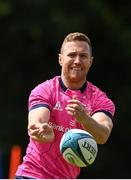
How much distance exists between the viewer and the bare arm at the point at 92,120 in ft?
27.5

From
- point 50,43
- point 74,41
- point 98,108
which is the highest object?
point 50,43

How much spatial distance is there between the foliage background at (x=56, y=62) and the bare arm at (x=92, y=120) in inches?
513

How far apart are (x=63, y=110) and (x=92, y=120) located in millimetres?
451

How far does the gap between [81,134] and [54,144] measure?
0.57 m

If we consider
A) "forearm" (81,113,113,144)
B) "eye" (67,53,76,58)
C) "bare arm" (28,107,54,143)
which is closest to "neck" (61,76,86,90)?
"eye" (67,53,76,58)

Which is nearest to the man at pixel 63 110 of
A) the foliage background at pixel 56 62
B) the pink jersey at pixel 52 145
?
the pink jersey at pixel 52 145

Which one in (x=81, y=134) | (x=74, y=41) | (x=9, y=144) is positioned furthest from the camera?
(x=9, y=144)

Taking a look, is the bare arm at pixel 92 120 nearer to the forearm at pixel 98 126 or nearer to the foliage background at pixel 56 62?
the forearm at pixel 98 126

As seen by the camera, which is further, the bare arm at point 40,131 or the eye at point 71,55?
the eye at point 71,55

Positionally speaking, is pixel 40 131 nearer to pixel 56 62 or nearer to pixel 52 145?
pixel 52 145

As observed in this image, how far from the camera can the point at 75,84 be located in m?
9.16

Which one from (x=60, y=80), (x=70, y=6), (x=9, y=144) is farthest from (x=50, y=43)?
(x=60, y=80)

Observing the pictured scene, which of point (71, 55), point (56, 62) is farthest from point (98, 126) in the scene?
point (56, 62)

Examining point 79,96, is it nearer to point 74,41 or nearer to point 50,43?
point 74,41
